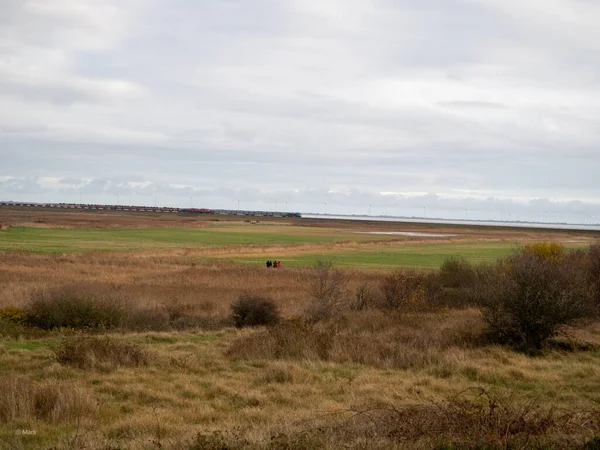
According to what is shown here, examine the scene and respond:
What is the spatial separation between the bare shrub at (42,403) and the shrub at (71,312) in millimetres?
11844

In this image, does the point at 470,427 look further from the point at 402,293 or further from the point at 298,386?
the point at 402,293

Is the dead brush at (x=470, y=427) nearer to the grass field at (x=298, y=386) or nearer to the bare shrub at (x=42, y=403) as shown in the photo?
the grass field at (x=298, y=386)

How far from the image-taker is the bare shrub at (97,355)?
15172mm

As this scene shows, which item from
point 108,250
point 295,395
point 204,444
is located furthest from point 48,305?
point 108,250

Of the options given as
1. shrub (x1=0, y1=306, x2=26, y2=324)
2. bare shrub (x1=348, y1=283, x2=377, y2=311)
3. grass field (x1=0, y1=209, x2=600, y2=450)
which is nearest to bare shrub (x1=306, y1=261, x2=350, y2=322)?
grass field (x1=0, y1=209, x2=600, y2=450)

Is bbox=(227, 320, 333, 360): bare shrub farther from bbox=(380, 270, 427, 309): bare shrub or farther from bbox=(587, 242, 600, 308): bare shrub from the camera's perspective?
bbox=(587, 242, 600, 308): bare shrub

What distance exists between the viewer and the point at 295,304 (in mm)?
32062

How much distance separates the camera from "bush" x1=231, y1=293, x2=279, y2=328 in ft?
84.7

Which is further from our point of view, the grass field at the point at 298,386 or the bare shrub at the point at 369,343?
the bare shrub at the point at 369,343

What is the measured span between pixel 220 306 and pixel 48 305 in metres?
8.77

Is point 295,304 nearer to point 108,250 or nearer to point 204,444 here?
point 204,444

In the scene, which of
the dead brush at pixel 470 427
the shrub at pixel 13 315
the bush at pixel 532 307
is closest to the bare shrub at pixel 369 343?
the bush at pixel 532 307

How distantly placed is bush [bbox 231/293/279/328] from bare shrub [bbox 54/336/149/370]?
9582mm

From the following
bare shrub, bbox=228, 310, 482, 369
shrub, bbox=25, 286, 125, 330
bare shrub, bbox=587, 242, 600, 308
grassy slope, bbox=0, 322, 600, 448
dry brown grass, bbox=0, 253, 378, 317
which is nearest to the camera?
grassy slope, bbox=0, 322, 600, 448
